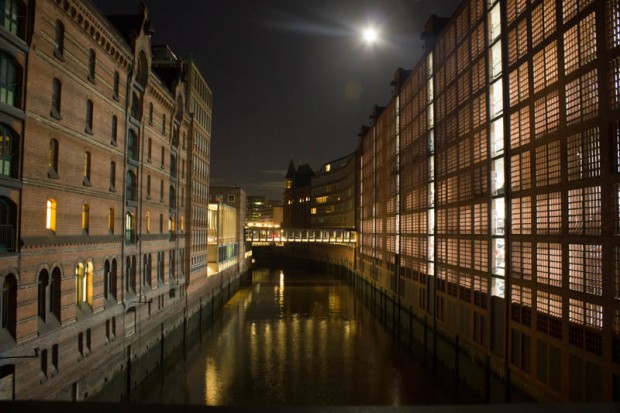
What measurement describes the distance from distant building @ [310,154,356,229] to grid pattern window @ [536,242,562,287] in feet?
217

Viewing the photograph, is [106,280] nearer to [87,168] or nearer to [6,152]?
[87,168]

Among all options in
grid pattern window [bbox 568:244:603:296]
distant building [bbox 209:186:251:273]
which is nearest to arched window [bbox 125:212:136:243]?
grid pattern window [bbox 568:244:603:296]

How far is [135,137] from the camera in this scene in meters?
26.4

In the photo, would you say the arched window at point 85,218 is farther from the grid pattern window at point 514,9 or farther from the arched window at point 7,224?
the grid pattern window at point 514,9

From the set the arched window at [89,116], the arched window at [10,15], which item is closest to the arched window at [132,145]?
the arched window at [89,116]

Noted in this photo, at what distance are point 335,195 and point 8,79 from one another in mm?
93596

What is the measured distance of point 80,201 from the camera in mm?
19188

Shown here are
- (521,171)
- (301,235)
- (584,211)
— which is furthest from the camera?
(301,235)

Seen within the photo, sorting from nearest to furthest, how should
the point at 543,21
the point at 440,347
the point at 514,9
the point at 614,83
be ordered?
the point at 614,83 < the point at 543,21 < the point at 514,9 < the point at 440,347

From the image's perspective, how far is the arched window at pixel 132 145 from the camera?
2549 centimetres

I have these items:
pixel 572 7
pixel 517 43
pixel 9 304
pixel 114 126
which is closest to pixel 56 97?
pixel 114 126

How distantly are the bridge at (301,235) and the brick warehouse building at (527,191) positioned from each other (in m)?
44.9

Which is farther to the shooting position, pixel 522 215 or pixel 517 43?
pixel 517 43

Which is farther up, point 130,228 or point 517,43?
point 517,43
